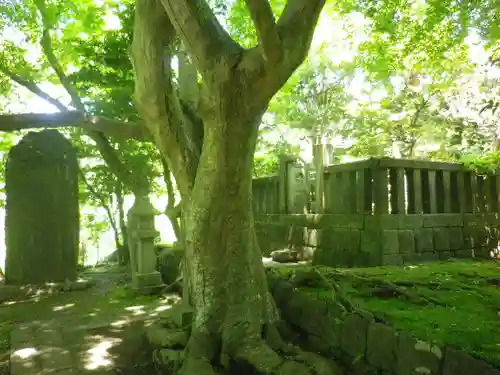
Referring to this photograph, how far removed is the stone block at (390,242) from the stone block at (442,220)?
851mm

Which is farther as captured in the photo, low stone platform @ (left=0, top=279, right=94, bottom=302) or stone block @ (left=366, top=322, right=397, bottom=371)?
low stone platform @ (left=0, top=279, right=94, bottom=302)

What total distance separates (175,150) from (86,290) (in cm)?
565

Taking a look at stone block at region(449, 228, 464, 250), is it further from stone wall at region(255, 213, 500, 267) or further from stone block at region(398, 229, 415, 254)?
stone block at region(398, 229, 415, 254)

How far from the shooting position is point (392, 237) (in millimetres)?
6598

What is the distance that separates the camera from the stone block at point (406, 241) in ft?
22.1

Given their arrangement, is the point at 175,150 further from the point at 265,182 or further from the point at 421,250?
the point at 265,182

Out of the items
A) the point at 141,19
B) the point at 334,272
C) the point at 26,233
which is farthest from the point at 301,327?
the point at 26,233

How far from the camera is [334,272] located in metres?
5.48

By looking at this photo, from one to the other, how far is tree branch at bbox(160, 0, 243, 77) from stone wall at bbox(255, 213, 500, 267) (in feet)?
12.8

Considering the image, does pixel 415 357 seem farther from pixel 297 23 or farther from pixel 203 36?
pixel 203 36

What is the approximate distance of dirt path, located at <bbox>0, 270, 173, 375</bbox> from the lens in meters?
4.74

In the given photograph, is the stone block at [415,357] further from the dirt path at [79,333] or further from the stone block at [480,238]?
the stone block at [480,238]

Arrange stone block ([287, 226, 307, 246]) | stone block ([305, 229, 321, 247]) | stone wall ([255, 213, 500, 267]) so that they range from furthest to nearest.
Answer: stone block ([287, 226, 307, 246])
stone block ([305, 229, 321, 247])
stone wall ([255, 213, 500, 267])

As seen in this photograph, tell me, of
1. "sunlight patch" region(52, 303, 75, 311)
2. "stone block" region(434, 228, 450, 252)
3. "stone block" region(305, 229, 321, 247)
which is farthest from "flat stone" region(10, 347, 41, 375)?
"stone block" region(434, 228, 450, 252)
